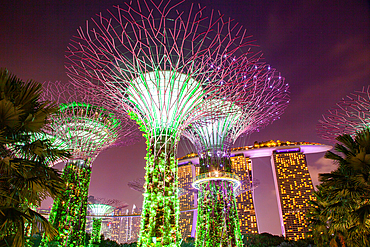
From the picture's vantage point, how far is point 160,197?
12258 mm

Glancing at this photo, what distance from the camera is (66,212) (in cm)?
1961

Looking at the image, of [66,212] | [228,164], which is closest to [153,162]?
[228,164]

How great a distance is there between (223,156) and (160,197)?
30.9ft

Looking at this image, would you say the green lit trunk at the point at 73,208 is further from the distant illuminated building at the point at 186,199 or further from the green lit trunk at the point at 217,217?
the distant illuminated building at the point at 186,199

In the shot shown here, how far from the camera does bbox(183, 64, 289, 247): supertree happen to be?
729 inches

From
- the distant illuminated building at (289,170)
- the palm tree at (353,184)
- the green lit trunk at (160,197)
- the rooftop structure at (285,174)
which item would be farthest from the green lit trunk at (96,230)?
the distant illuminated building at (289,170)

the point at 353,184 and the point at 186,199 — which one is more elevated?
the point at 186,199

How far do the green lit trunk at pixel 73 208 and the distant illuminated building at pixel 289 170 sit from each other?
178ft

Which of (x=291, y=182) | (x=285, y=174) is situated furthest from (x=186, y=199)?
(x=291, y=182)

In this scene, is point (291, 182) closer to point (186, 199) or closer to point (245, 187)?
point (186, 199)

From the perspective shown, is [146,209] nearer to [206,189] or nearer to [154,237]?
[154,237]

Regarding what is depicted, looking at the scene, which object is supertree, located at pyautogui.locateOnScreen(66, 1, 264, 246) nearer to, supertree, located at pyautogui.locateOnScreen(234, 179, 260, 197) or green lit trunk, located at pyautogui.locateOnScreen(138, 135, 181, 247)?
green lit trunk, located at pyautogui.locateOnScreen(138, 135, 181, 247)

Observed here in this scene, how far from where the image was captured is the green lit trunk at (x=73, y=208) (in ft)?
63.5

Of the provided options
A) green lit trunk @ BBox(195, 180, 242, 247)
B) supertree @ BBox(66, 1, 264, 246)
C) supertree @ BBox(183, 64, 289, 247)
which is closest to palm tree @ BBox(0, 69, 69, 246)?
supertree @ BBox(66, 1, 264, 246)
